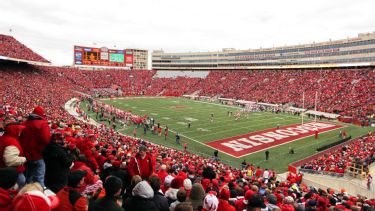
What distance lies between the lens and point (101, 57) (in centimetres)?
7756

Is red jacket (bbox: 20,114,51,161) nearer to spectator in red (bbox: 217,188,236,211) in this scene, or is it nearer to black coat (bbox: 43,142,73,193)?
black coat (bbox: 43,142,73,193)

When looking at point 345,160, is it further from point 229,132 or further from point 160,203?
point 160,203

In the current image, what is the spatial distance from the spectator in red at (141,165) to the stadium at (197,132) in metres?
0.02

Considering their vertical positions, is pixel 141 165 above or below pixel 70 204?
below

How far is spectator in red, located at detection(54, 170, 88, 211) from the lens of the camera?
10.8 ft

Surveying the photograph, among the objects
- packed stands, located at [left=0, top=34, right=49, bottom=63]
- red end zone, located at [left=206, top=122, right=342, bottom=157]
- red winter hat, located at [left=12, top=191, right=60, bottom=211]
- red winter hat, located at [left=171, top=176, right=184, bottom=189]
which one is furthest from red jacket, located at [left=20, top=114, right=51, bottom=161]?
packed stands, located at [left=0, top=34, right=49, bottom=63]

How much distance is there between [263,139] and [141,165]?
2197 cm

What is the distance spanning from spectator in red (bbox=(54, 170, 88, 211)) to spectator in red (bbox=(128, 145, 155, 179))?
192 centimetres

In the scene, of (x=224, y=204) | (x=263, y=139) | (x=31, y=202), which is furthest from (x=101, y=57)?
(x=31, y=202)

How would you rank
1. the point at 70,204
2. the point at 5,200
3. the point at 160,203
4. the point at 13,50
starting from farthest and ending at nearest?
the point at 13,50, the point at 160,203, the point at 70,204, the point at 5,200

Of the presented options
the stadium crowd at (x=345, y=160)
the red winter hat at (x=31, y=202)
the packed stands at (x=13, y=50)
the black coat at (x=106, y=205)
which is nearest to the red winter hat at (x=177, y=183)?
the black coat at (x=106, y=205)

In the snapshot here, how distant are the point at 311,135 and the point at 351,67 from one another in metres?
34.8

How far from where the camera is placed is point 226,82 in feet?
A: 230

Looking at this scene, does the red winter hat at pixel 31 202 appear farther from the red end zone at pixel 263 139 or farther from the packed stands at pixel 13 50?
the packed stands at pixel 13 50
